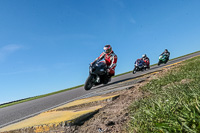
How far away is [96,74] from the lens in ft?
27.6

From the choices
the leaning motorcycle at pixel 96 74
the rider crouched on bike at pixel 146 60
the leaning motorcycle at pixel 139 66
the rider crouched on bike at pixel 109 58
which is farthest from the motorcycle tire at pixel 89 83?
the rider crouched on bike at pixel 146 60

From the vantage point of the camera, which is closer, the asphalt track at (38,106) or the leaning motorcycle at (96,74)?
the asphalt track at (38,106)

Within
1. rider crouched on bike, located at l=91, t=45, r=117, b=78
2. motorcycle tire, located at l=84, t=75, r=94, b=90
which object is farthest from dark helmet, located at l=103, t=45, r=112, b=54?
motorcycle tire, located at l=84, t=75, r=94, b=90

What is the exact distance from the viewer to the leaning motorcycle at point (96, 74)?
8250mm

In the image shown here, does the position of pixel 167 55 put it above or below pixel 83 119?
above

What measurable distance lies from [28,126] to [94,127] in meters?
0.89

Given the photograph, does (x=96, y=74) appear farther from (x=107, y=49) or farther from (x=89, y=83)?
(x=107, y=49)

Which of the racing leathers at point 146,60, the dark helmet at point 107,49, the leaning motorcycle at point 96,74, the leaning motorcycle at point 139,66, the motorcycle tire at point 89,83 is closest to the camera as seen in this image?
the motorcycle tire at point 89,83

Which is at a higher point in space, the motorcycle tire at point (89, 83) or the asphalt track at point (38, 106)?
the motorcycle tire at point (89, 83)

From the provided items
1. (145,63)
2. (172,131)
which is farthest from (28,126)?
(145,63)

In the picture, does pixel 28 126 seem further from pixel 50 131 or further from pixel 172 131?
pixel 172 131

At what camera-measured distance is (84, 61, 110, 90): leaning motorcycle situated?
8.25 metres

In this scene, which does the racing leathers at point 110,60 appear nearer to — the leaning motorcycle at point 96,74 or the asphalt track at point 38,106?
the leaning motorcycle at point 96,74

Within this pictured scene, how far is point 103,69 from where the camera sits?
8750 millimetres
